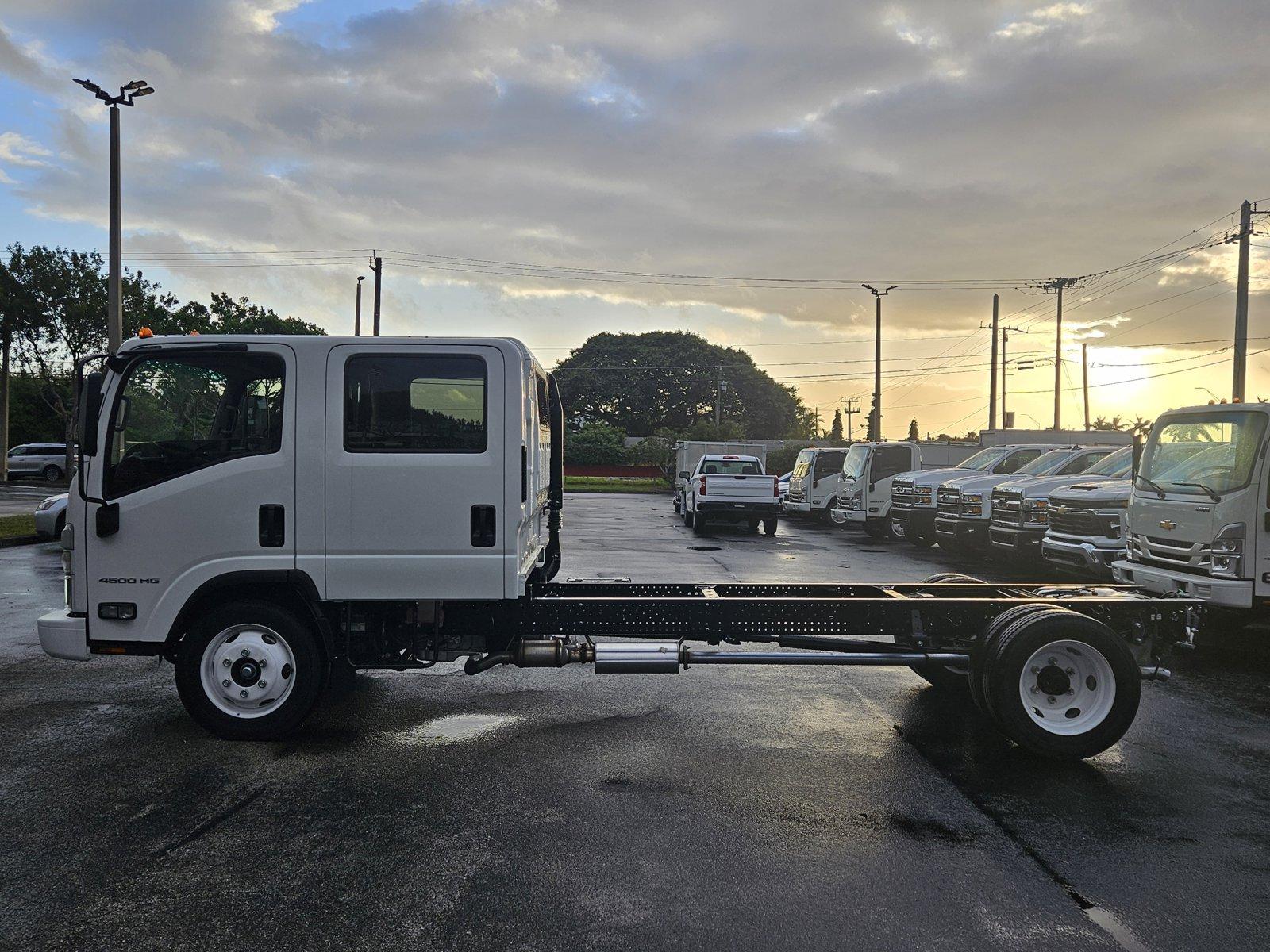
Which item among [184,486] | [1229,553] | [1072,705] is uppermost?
[184,486]

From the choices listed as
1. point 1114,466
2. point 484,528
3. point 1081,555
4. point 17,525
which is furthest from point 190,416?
point 17,525

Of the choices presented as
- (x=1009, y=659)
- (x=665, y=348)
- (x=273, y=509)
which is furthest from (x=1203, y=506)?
(x=665, y=348)

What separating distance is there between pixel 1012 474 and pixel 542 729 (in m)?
14.2

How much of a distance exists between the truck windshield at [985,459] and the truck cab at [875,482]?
4.28 ft

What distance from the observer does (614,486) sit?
5216cm

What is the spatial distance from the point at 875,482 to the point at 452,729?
17.5 m

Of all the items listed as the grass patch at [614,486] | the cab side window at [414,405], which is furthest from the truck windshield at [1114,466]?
the grass patch at [614,486]

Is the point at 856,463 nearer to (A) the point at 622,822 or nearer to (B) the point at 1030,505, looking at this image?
(B) the point at 1030,505

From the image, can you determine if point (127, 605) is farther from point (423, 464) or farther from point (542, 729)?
point (542, 729)

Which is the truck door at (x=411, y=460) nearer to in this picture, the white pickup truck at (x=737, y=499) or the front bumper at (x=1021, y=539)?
the front bumper at (x=1021, y=539)

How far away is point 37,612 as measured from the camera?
1041 centimetres

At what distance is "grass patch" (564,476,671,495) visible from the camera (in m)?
46.8

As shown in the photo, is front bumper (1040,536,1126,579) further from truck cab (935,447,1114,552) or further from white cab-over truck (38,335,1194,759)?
white cab-over truck (38,335,1194,759)

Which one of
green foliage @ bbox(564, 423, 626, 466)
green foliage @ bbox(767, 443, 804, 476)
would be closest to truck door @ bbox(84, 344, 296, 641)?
green foliage @ bbox(767, 443, 804, 476)
